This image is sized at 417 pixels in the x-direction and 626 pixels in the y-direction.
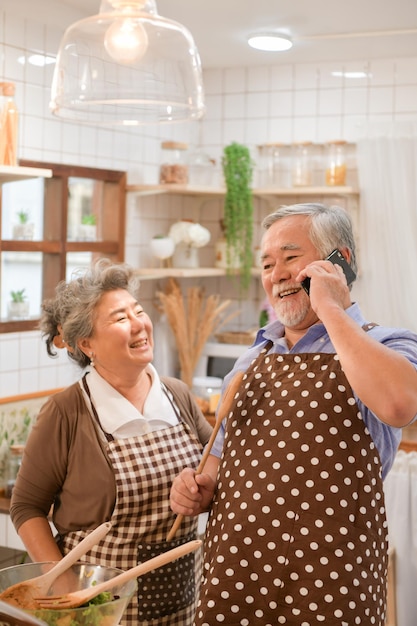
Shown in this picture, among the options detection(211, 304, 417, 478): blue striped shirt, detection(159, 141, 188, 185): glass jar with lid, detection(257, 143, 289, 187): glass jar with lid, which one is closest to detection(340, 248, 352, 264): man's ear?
detection(211, 304, 417, 478): blue striped shirt

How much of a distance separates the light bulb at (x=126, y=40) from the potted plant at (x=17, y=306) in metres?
2.39

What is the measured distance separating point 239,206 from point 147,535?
2.83m

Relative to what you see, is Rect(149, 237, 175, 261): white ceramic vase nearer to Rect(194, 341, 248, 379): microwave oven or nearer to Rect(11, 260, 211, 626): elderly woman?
Rect(194, 341, 248, 379): microwave oven

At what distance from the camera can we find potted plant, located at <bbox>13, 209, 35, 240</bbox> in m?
3.84

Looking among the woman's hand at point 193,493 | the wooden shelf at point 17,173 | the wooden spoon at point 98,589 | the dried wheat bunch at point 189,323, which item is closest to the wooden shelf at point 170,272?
the dried wheat bunch at point 189,323

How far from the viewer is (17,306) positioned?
12.6ft

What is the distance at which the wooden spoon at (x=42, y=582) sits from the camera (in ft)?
4.65

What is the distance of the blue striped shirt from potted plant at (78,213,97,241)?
2.40 m

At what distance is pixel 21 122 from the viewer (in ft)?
12.5

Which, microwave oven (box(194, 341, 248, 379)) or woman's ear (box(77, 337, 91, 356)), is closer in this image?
woman's ear (box(77, 337, 91, 356))

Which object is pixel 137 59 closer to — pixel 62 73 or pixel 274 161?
pixel 62 73

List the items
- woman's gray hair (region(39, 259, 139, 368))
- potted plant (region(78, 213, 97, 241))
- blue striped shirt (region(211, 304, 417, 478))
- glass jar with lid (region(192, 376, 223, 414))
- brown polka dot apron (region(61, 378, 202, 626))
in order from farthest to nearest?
glass jar with lid (region(192, 376, 223, 414)), potted plant (region(78, 213, 97, 241)), woman's gray hair (region(39, 259, 139, 368)), brown polka dot apron (region(61, 378, 202, 626)), blue striped shirt (region(211, 304, 417, 478))

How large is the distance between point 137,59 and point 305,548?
38.9 inches

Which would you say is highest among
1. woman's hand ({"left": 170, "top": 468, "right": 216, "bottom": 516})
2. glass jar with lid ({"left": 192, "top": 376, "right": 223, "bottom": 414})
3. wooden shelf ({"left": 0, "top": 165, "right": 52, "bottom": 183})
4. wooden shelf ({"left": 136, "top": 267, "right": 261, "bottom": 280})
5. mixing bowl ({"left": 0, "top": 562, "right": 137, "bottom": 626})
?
wooden shelf ({"left": 0, "top": 165, "right": 52, "bottom": 183})
